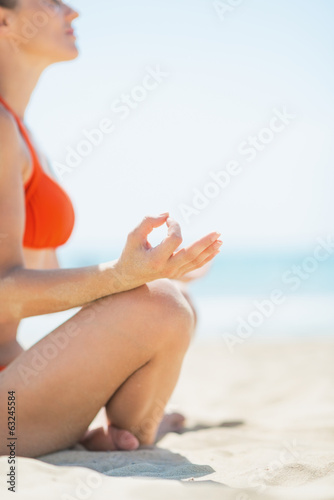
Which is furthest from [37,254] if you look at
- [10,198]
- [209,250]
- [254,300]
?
[254,300]

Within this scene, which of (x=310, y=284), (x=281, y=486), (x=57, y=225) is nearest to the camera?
(x=281, y=486)

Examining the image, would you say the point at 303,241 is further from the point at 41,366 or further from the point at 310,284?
the point at 41,366

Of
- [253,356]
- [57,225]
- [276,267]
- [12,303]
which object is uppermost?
[57,225]

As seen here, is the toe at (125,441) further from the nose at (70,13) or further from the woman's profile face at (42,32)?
the nose at (70,13)

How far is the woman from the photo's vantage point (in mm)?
1622

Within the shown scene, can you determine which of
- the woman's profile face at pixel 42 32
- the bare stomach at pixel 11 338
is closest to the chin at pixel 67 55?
the woman's profile face at pixel 42 32

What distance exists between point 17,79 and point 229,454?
5.40ft

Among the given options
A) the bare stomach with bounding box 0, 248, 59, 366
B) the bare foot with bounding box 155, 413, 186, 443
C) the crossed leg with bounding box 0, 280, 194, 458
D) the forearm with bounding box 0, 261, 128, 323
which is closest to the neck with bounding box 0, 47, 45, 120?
the bare stomach with bounding box 0, 248, 59, 366

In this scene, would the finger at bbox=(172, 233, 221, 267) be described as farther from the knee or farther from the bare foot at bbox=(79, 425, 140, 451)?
the bare foot at bbox=(79, 425, 140, 451)

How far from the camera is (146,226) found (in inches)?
61.4

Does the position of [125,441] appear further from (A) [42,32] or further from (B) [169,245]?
(A) [42,32]

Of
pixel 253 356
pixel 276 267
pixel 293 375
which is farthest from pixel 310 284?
pixel 293 375

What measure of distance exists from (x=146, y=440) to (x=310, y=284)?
12877mm

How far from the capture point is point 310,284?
1434 cm
